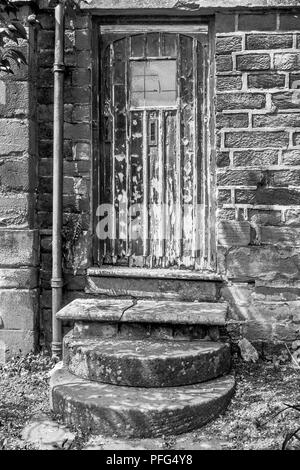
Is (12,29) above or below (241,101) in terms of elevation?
above

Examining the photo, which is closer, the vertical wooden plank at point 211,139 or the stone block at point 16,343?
the stone block at point 16,343

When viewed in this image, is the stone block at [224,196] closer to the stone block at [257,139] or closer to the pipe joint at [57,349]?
the stone block at [257,139]

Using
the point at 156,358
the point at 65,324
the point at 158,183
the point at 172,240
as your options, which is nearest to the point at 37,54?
the point at 158,183

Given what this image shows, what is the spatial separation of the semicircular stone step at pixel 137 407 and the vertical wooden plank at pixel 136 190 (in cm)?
155

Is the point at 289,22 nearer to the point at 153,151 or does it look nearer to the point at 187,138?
the point at 187,138

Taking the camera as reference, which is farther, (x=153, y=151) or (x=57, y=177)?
(x=153, y=151)

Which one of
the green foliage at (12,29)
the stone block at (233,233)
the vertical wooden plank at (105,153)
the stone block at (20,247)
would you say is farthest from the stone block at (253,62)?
the stone block at (20,247)

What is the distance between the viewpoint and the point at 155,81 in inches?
194

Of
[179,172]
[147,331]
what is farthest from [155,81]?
[147,331]

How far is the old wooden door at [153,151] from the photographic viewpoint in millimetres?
4906

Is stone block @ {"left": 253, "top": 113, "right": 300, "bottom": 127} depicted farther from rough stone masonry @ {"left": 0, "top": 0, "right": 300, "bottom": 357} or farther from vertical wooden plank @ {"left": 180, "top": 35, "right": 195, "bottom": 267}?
vertical wooden plank @ {"left": 180, "top": 35, "right": 195, "bottom": 267}

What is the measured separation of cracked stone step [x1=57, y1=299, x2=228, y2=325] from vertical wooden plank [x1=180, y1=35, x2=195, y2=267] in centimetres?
65

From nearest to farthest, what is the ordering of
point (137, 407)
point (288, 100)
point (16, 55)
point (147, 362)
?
point (137, 407) < point (147, 362) < point (16, 55) < point (288, 100)

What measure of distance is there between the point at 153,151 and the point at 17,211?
50.2 inches
